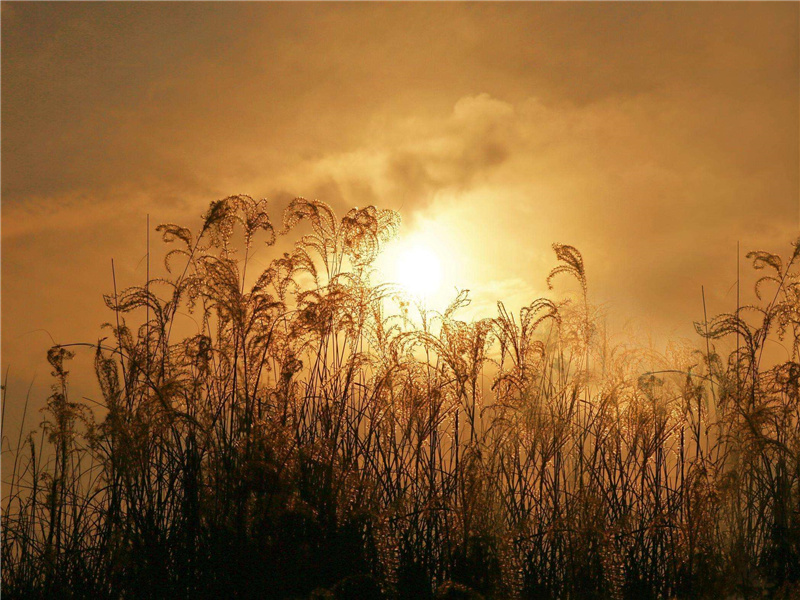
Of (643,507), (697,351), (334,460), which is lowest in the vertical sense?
(643,507)

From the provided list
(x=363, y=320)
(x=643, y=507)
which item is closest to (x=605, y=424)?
(x=643, y=507)

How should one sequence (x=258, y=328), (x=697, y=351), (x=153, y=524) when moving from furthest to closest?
(x=697, y=351) → (x=258, y=328) → (x=153, y=524)

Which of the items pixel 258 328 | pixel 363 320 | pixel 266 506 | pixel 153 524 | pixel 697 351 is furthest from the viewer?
pixel 697 351

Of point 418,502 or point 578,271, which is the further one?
point 578,271

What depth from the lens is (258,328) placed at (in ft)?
12.2

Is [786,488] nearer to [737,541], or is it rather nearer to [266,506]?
[737,541]

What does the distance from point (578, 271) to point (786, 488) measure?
1.68m

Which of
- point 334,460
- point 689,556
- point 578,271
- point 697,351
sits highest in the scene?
point 578,271

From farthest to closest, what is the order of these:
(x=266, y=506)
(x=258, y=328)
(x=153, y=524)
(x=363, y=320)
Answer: (x=363, y=320) → (x=258, y=328) → (x=153, y=524) → (x=266, y=506)

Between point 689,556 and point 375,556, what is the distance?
1582 mm


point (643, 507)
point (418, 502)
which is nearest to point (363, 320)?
point (418, 502)

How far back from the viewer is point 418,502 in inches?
141

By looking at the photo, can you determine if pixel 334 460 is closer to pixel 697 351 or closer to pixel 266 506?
pixel 266 506

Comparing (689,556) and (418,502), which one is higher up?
(418,502)
